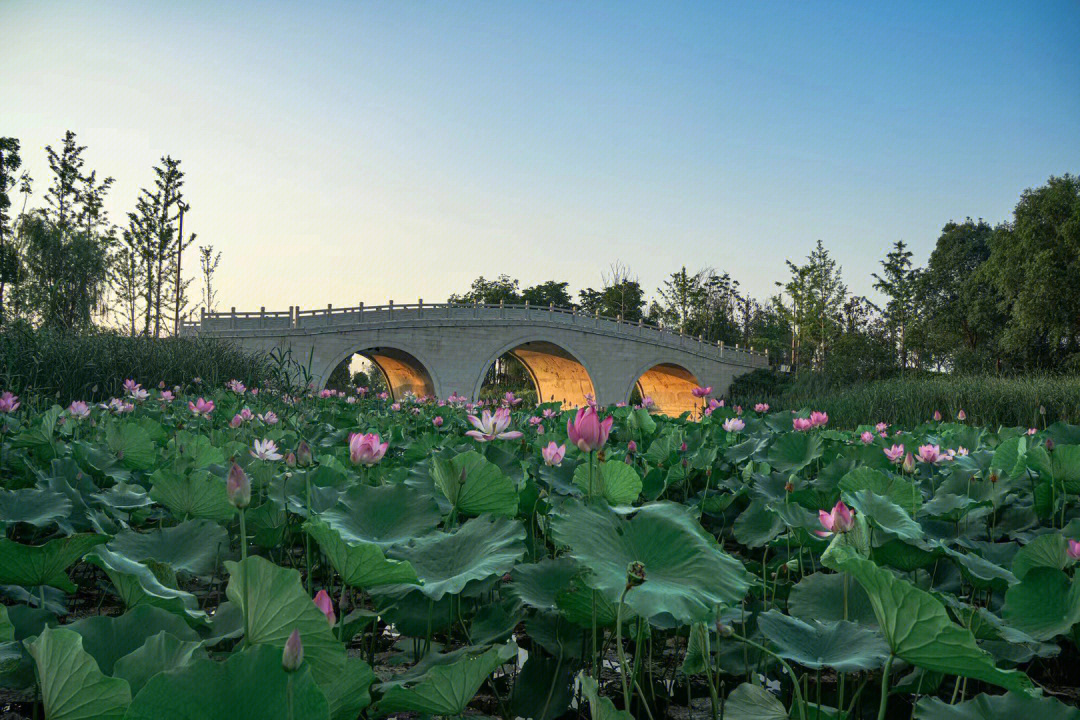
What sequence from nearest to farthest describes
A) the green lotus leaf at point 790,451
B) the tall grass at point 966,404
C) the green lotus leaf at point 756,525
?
1. the green lotus leaf at point 756,525
2. the green lotus leaf at point 790,451
3. the tall grass at point 966,404

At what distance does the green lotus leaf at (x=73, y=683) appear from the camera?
582 millimetres

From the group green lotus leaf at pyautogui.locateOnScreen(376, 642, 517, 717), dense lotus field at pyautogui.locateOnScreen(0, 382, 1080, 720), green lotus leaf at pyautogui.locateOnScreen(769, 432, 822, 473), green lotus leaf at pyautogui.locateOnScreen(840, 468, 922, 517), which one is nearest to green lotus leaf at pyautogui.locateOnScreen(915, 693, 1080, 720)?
dense lotus field at pyautogui.locateOnScreen(0, 382, 1080, 720)

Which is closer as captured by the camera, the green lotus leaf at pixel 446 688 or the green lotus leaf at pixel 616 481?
the green lotus leaf at pixel 446 688

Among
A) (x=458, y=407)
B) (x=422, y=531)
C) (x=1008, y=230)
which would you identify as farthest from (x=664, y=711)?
(x=1008, y=230)

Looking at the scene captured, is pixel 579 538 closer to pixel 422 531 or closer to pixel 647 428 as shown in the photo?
pixel 422 531

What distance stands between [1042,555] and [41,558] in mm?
1690

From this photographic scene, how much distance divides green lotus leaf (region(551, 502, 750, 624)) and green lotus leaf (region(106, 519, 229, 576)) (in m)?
0.74

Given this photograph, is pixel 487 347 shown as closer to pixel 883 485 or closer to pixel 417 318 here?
pixel 417 318

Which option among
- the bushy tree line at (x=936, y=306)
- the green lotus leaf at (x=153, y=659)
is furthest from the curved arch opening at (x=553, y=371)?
the green lotus leaf at (x=153, y=659)

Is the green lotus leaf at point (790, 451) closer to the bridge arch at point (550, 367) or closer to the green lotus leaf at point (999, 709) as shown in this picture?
the green lotus leaf at point (999, 709)

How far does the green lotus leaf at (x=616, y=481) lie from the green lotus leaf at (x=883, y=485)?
645 mm

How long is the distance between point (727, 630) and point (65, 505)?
131cm

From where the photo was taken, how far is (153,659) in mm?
658

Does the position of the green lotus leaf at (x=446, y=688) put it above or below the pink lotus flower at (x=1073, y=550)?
below
